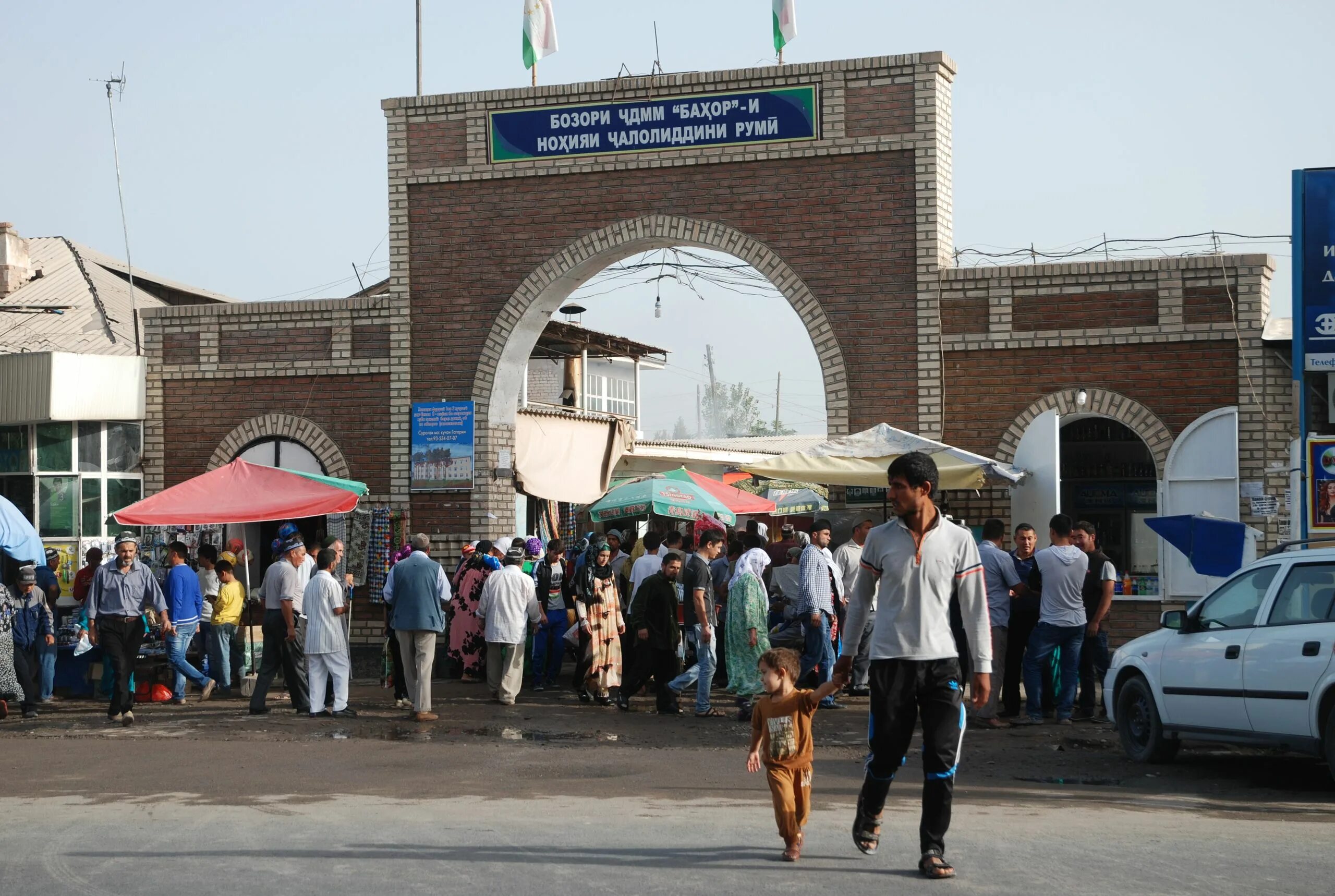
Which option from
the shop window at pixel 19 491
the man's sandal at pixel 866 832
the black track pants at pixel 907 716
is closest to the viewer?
the black track pants at pixel 907 716

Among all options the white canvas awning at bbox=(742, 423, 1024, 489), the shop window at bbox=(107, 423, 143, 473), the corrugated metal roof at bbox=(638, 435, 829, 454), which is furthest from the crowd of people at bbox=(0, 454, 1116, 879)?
the corrugated metal roof at bbox=(638, 435, 829, 454)

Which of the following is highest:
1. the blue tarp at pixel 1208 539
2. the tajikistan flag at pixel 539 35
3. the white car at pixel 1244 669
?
the tajikistan flag at pixel 539 35

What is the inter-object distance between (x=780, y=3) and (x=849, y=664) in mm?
13404

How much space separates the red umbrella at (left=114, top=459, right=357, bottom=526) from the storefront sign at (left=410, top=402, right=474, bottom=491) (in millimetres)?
3063

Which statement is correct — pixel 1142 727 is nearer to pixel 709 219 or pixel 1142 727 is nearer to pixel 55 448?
pixel 709 219

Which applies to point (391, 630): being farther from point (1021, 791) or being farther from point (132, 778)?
point (1021, 791)

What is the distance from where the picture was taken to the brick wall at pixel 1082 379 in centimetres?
1673

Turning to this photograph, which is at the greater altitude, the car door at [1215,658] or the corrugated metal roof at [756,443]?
Answer: the corrugated metal roof at [756,443]

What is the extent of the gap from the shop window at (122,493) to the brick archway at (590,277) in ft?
16.6

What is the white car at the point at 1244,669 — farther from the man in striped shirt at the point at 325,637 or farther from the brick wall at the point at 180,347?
the brick wall at the point at 180,347

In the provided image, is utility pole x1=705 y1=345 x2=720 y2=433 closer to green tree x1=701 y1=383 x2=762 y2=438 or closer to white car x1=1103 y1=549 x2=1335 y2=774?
green tree x1=701 y1=383 x2=762 y2=438

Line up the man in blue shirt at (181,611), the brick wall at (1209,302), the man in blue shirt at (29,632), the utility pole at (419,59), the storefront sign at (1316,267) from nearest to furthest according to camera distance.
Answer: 1. the man in blue shirt at (29,632)
2. the storefront sign at (1316,267)
3. the man in blue shirt at (181,611)
4. the brick wall at (1209,302)
5. the utility pole at (419,59)

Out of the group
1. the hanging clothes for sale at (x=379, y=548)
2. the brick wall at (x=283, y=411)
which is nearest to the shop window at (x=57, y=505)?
the brick wall at (x=283, y=411)

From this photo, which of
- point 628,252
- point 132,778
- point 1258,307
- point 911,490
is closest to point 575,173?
point 628,252
